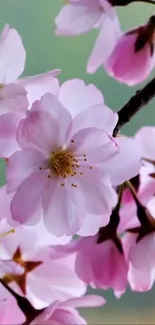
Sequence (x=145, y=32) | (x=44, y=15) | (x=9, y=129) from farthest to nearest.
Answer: (x=44, y=15) < (x=145, y=32) < (x=9, y=129)

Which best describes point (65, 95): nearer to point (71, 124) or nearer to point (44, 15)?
point (71, 124)

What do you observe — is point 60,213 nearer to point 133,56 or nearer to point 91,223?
point 91,223

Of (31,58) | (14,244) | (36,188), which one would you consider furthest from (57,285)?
(31,58)

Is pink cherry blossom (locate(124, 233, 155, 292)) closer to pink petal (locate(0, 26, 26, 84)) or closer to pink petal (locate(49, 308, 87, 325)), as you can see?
pink petal (locate(49, 308, 87, 325))

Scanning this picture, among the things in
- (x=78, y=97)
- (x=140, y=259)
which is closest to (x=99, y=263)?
(x=140, y=259)

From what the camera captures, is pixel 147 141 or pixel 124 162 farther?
pixel 147 141
